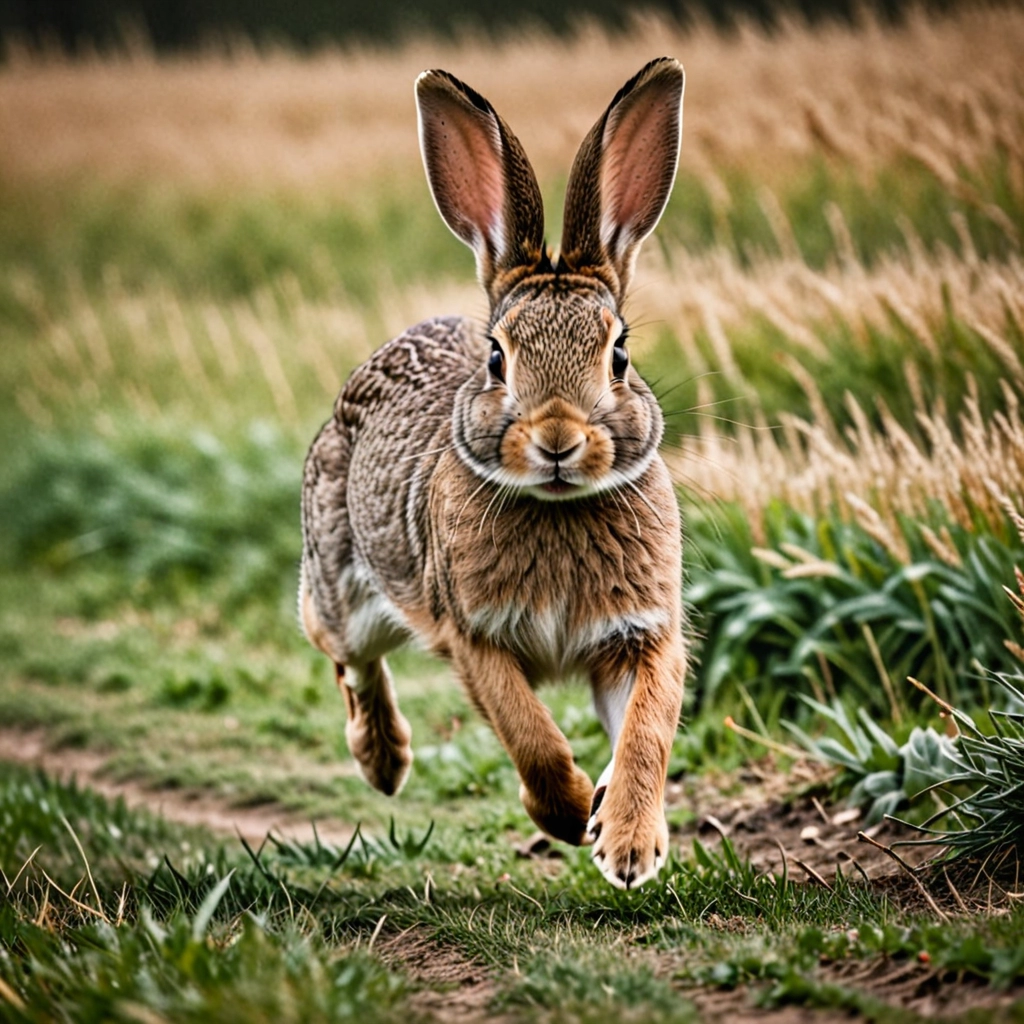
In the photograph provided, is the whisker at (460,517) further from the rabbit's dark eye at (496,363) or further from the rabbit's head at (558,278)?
the rabbit's dark eye at (496,363)

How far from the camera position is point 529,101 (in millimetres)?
15414

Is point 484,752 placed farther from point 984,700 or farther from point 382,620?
point 984,700

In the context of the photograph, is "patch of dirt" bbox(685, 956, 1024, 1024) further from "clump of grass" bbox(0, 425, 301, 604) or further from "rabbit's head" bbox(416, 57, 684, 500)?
"clump of grass" bbox(0, 425, 301, 604)

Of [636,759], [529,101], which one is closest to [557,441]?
[636,759]

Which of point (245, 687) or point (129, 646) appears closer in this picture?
point (245, 687)

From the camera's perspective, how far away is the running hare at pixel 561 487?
3750 millimetres

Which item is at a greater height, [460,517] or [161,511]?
[460,517]

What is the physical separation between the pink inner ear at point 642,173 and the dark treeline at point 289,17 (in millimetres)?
19313

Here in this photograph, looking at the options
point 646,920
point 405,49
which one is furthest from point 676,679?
point 405,49

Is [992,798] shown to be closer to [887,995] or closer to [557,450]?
[887,995]

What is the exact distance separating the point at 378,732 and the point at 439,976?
71.8 inches

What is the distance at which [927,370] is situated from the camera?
7.40 metres

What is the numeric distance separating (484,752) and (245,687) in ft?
6.43

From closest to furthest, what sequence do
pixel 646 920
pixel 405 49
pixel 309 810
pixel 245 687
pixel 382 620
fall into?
pixel 646 920 → pixel 382 620 → pixel 309 810 → pixel 245 687 → pixel 405 49
